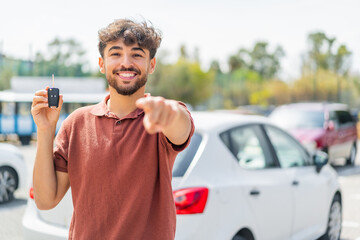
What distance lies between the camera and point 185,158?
356 centimetres

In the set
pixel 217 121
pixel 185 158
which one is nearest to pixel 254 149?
pixel 217 121

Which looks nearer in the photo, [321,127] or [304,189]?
[304,189]

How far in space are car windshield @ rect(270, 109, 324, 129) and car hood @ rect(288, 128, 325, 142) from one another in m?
0.25

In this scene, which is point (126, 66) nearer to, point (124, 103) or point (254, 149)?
point (124, 103)

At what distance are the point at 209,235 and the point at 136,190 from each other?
146 cm

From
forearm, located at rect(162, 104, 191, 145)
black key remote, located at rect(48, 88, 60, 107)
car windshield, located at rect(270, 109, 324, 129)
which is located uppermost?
black key remote, located at rect(48, 88, 60, 107)

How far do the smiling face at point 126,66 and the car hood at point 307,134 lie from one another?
9686 millimetres

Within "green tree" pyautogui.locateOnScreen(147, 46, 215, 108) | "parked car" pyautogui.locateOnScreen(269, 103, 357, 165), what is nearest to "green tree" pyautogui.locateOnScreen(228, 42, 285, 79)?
"green tree" pyautogui.locateOnScreen(147, 46, 215, 108)

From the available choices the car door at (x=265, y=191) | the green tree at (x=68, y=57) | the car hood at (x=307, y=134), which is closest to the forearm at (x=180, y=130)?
the car door at (x=265, y=191)

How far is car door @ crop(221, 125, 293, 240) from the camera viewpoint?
12.4ft

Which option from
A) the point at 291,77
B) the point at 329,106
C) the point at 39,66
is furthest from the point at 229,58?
the point at 329,106

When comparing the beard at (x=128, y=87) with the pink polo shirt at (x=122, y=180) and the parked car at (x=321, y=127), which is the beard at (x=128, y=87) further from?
the parked car at (x=321, y=127)

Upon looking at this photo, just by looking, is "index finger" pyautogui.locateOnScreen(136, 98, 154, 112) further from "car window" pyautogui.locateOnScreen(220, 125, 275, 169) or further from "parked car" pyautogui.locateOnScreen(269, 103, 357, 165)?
"parked car" pyautogui.locateOnScreen(269, 103, 357, 165)

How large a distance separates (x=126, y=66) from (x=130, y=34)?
14 centimetres
